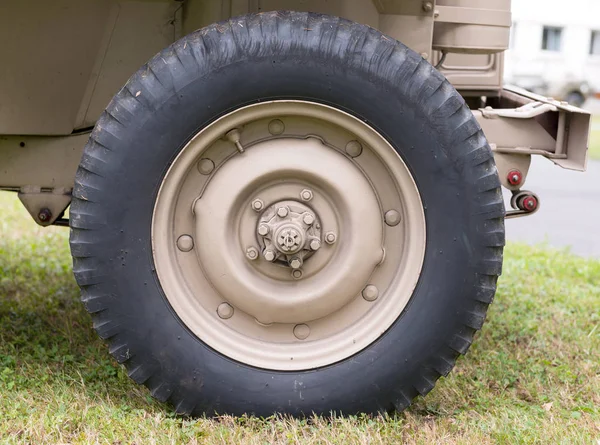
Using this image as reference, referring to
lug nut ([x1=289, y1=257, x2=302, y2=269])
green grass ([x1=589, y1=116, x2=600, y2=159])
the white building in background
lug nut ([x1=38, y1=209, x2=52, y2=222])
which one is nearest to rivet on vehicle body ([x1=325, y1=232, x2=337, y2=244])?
lug nut ([x1=289, y1=257, x2=302, y2=269])

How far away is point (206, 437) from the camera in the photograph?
8.59 ft

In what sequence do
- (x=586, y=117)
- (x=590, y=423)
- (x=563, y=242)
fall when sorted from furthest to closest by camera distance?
(x=563, y=242) < (x=586, y=117) < (x=590, y=423)

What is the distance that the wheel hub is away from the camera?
8.73 ft

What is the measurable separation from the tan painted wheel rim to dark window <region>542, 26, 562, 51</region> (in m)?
31.8

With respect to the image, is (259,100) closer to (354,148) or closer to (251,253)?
(354,148)

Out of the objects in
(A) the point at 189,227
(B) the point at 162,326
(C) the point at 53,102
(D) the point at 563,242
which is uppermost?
(C) the point at 53,102

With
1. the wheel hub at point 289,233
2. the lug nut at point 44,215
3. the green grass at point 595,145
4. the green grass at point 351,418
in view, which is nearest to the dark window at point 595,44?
the green grass at point 595,145

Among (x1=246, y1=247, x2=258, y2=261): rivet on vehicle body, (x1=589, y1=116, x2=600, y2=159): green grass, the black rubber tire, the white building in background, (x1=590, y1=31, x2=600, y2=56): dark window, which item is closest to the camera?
the black rubber tire

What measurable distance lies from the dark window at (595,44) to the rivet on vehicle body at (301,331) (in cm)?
3452

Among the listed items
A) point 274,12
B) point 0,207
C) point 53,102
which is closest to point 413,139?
point 274,12

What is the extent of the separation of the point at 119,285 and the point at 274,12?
983mm

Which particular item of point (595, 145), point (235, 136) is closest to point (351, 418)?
point (235, 136)

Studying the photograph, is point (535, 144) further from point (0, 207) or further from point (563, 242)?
point (0, 207)

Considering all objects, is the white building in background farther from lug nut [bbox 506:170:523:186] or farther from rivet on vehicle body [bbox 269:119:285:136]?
rivet on vehicle body [bbox 269:119:285:136]
